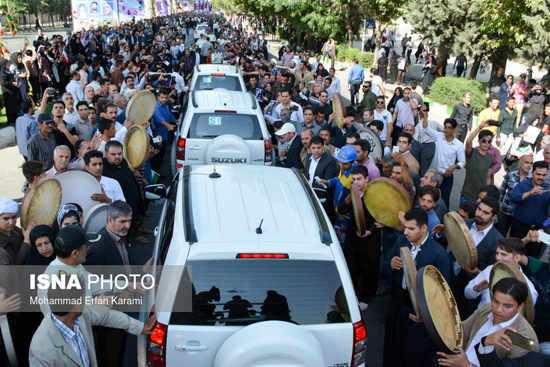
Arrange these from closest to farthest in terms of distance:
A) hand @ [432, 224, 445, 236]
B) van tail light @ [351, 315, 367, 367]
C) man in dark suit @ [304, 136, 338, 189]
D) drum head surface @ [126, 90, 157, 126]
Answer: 1. van tail light @ [351, 315, 367, 367]
2. hand @ [432, 224, 445, 236]
3. man in dark suit @ [304, 136, 338, 189]
4. drum head surface @ [126, 90, 157, 126]

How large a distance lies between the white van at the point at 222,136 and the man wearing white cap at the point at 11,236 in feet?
10.9

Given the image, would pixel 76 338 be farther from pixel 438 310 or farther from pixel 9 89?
pixel 9 89

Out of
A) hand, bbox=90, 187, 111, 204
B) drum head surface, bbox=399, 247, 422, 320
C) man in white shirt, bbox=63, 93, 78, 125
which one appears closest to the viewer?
drum head surface, bbox=399, 247, 422, 320

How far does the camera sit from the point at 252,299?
3232 mm

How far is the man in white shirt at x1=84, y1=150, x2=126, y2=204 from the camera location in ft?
18.2

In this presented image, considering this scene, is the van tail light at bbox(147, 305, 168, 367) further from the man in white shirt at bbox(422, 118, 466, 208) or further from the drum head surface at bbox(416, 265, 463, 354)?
the man in white shirt at bbox(422, 118, 466, 208)

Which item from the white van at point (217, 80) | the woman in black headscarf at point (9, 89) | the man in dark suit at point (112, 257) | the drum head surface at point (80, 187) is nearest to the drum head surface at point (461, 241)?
the man in dark suit at point (112, 257)

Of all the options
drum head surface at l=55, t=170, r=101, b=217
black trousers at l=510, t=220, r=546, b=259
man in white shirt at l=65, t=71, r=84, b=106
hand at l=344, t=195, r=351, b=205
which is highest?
man in white shirt at l=65, t=71, r=84, b=106

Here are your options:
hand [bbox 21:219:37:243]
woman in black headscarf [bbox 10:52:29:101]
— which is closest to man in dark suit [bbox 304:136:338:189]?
hand [bbox 21:219:37:243]

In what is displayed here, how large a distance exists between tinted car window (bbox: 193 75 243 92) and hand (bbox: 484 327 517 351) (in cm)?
921

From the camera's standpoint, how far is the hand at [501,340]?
122 inches

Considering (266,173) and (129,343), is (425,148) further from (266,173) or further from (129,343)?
(129,343)

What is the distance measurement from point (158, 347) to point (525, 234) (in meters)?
5.12

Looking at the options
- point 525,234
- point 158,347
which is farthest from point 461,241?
point 158,347
